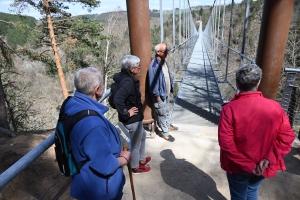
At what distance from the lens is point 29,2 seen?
9.33 meters

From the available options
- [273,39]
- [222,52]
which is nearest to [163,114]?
[273,39]

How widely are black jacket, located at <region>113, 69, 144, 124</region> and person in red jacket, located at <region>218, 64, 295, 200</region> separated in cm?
96

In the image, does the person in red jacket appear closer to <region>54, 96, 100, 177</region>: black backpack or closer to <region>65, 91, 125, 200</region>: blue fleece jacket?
<region>65, 91, 125, 200</region>: blue fleece jacket

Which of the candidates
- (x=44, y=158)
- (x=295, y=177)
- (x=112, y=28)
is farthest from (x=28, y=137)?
(x=112, y=28)

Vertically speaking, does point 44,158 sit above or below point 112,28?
below

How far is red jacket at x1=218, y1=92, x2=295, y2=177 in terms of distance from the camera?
1.25 metres

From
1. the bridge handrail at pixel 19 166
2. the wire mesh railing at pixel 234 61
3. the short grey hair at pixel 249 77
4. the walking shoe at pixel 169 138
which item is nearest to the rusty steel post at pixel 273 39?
the wire mesh railing at pixel 234 61

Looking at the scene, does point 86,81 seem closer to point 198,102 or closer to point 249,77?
point 249,77

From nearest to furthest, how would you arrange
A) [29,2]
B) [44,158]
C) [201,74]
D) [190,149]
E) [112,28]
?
[190,149] < [44,158] < [201,74] < [29,2] < [112,28]

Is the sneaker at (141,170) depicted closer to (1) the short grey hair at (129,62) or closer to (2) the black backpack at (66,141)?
(1) the short grey hair at (129,62)

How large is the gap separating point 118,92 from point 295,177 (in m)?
2.06

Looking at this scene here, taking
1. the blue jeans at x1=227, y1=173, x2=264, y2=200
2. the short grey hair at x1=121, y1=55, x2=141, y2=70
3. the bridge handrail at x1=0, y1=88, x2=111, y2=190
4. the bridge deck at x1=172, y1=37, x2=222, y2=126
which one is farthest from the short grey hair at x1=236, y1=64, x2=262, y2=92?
the bridge deck at x1=172, y1=37, x2=222, y2=126

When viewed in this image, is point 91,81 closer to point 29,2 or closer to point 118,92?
point 118,92

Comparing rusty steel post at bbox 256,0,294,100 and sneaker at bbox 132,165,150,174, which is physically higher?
rusty steel post at bbox 256,0,294,100
